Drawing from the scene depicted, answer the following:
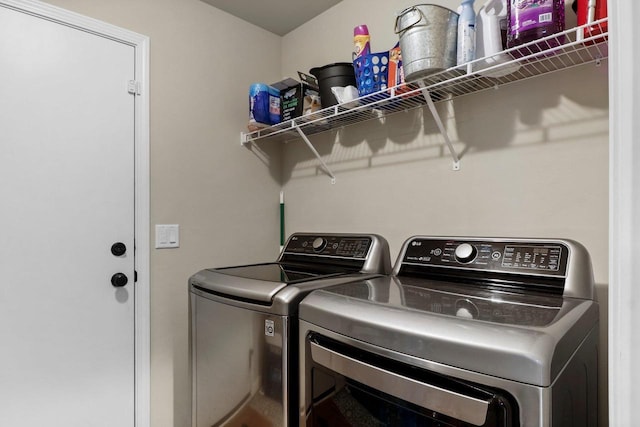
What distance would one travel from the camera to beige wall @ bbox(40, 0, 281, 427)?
1.88m

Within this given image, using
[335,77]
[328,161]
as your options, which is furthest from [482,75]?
[328,161]

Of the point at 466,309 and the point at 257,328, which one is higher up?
the point at 466,309

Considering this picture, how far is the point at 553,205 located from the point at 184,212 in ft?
5.56

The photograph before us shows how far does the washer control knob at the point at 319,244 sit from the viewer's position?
5.91 feet

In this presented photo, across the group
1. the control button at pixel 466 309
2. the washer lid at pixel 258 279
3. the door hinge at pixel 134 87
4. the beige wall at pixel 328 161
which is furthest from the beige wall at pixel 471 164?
the door hinge at pixel 134 87

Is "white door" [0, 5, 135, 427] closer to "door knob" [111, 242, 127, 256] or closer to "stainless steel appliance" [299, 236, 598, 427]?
"door knob" [111, 242, 127, 256]

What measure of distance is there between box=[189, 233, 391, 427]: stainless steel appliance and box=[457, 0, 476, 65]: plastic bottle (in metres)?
0.79

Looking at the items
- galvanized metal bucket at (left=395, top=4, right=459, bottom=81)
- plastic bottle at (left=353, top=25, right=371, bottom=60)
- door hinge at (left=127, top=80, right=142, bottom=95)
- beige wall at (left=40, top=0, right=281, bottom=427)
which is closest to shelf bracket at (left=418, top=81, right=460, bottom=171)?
galvanized metal bucket at (left=395, top=4, right=459, bottom=81)

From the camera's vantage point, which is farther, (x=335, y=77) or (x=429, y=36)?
(x=335, y=77)

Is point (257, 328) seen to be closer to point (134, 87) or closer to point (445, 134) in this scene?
point (445, 134)

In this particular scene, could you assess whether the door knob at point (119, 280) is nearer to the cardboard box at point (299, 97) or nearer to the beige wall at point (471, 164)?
the beige wall at point (471, 164)

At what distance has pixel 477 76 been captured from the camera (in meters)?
1.37

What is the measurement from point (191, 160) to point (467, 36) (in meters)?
1.45

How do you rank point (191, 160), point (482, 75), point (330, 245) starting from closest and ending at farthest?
point (482, 75), point (330, 245), point (191, 160)
